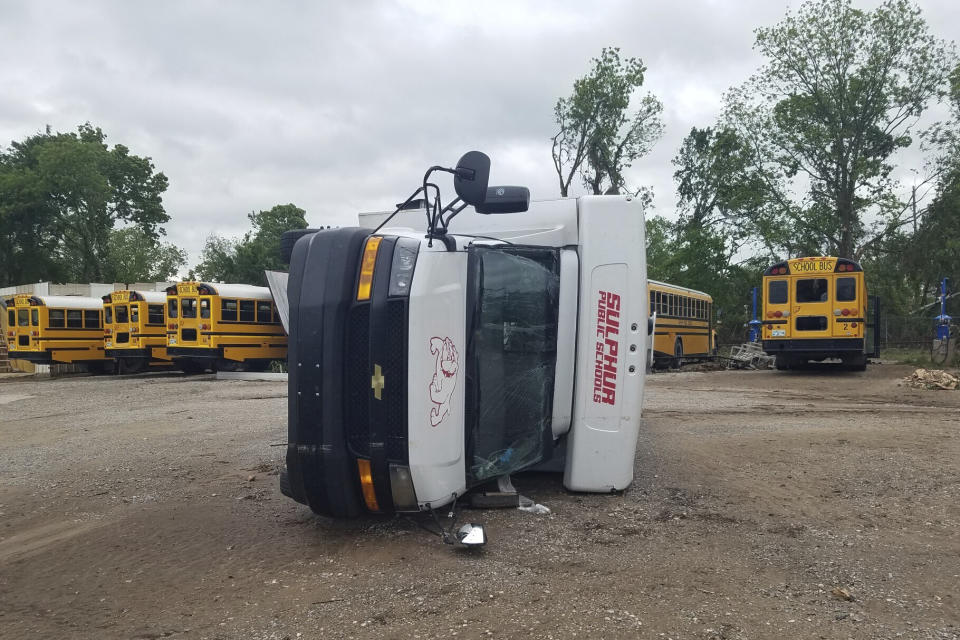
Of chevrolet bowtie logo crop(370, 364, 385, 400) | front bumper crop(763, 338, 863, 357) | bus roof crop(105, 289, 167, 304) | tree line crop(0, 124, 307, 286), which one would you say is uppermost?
tree line crop(0, 124, 307, 286)

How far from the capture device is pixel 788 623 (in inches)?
115

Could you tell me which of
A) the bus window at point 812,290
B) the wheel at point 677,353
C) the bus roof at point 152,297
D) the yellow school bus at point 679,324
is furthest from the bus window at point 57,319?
the bus window at point 812,290

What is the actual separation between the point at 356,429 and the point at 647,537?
1.81 m

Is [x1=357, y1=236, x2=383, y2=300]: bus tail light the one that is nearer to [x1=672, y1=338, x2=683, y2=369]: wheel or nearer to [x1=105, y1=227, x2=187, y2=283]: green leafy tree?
[x1=672, y1=338, x2=683, y2=369]: wheel

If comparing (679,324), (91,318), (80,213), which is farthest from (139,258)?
(679,324)

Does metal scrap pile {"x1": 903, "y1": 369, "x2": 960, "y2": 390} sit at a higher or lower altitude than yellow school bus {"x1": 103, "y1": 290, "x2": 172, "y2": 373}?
lower

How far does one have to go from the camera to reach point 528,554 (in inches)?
150

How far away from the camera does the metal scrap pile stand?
535 inches

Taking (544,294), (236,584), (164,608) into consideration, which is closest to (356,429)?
(236,584)

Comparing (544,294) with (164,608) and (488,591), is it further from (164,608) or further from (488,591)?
(164,608)

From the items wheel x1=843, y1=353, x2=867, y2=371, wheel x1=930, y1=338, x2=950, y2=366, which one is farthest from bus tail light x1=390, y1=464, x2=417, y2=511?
wheel x1=930, y1=338, x2=950, y2=366

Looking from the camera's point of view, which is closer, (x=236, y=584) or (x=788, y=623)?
(x=788, y=623)

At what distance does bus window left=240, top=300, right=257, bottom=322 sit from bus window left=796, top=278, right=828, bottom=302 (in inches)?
587

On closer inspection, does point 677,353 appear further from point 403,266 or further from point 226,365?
point 403,266
